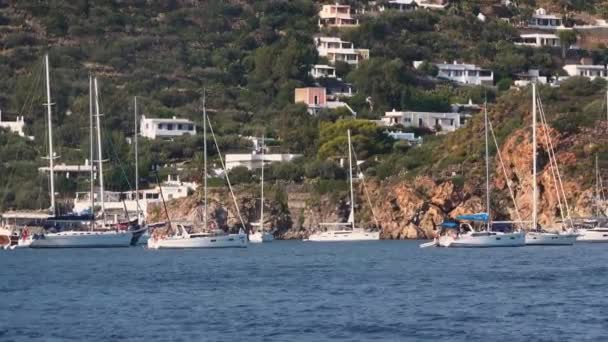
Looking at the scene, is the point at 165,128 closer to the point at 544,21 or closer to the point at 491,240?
the point at 491,240

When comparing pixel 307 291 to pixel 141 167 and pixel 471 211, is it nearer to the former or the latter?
pixel 471 211

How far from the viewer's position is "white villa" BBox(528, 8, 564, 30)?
13675cm

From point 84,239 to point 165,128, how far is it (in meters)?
33.7

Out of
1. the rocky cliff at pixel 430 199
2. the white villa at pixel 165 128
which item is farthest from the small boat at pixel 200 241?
the white villa at pixel 165 128

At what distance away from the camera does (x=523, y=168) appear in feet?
251

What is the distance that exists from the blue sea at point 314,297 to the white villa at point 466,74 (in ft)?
193

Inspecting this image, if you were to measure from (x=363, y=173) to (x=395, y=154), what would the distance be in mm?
4432

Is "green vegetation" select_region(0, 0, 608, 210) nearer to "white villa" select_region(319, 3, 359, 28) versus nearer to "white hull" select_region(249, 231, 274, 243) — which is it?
"white villa" select_region(319, 3, 359, 28)

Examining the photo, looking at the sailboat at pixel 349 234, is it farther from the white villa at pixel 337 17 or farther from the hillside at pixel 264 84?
the white villa at pixel 337 17

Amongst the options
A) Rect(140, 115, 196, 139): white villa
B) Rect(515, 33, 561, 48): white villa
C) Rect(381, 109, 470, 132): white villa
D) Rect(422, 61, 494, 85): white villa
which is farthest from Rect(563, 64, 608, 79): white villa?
Rect(140, 115, 196, 139): white villa

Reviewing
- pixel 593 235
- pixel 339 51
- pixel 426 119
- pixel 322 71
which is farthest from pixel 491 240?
pixel 339 51

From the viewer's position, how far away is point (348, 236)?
7706cm

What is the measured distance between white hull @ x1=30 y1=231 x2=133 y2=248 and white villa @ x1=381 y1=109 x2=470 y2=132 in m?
36.7

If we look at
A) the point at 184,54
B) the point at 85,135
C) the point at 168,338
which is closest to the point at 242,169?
the point at 85,135
